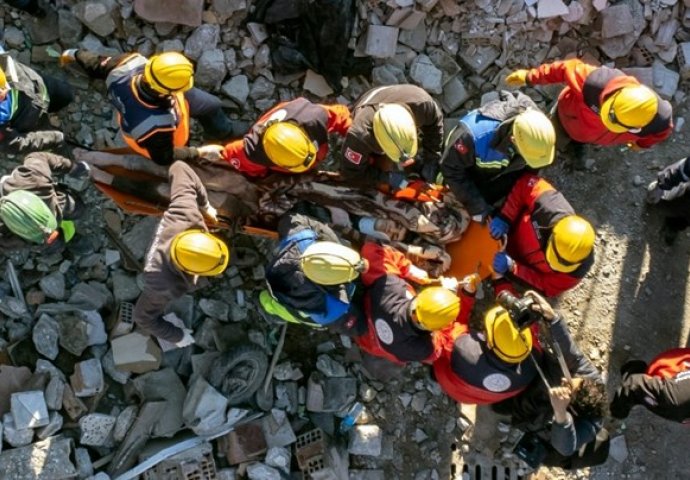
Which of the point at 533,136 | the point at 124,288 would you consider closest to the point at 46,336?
the point at 124,288

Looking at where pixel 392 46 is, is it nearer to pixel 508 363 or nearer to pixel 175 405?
pixel 508 363

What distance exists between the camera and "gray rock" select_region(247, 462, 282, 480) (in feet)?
18.5

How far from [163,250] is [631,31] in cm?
472

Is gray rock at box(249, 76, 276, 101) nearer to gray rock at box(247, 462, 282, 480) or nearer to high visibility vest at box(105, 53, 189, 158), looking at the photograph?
high visibility vest at box(105, 53, 189, 158)

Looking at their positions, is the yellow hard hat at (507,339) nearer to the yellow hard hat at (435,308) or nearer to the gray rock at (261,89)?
the yellow hard hat at (435,308)

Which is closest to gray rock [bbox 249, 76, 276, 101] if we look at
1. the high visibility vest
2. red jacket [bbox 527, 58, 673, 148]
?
the high visibility vest

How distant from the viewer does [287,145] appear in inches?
191

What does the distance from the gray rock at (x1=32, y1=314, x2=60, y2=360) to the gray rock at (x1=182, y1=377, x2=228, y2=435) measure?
1193 mm

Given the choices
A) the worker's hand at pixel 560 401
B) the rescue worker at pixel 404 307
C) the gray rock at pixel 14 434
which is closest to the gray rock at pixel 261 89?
the rescue worker at pixel 404 307

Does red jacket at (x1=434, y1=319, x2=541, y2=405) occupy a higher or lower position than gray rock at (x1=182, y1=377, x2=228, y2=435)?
higher

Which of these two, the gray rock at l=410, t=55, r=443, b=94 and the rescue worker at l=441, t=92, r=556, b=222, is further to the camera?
the gray rock at l=410, t=55, r=443, b=94

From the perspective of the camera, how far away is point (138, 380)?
5.78 meters

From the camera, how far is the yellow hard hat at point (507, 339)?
4.75m

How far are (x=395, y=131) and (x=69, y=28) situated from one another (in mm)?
3360
